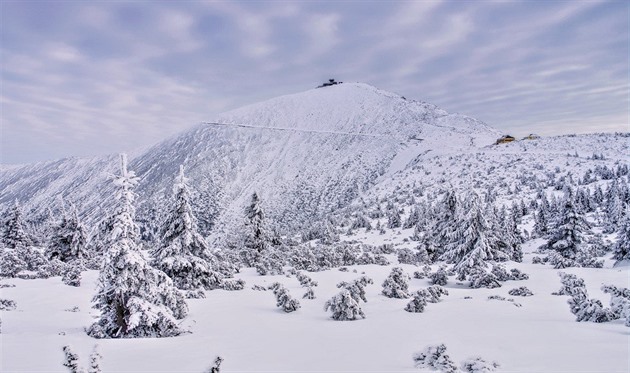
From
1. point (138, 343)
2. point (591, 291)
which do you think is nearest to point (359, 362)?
point (138, 343)

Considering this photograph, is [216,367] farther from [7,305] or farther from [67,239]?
[67,239]

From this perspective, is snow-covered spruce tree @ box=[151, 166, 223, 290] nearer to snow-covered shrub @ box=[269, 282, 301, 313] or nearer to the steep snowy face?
snow-covered shrub @ box=[269, 282, 301, 313]

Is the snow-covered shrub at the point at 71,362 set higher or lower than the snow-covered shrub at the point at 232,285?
higher

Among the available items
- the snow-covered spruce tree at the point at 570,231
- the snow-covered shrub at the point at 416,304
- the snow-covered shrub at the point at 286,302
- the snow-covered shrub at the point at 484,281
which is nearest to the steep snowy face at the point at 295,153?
the snow-covered spruce tree at the point at 570,231

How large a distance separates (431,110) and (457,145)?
3351cm

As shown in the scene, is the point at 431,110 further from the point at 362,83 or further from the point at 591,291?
the point at 591,291

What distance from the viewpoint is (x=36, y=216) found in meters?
132

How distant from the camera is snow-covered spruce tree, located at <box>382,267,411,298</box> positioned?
19062 millimetres

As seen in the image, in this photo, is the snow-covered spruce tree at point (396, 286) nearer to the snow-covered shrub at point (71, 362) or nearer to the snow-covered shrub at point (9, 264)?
→ the snow-covered shrub at point (71, 362)

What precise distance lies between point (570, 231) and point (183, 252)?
30.2 m

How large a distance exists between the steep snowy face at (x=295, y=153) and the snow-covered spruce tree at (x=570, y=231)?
53317 mm

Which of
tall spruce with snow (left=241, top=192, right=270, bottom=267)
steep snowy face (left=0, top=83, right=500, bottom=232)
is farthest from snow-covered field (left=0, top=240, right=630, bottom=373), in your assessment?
steep snowy face (left=0, top=83, right=500, bottom=232)

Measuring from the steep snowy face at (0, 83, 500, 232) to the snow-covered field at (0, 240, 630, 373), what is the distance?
197ft

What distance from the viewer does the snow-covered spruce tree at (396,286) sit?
19.1m
